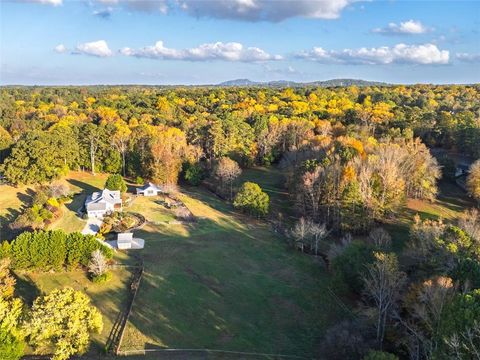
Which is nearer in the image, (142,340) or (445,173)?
(142,340)

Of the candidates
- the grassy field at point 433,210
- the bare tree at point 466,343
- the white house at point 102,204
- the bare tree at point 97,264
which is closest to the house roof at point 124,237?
the bare tree at point 97,264

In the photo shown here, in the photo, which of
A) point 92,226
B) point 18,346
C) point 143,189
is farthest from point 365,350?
point 143,189

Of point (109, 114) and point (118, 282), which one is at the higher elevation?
point (109, 114)

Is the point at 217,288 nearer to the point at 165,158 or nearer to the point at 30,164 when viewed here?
the point at 165,158

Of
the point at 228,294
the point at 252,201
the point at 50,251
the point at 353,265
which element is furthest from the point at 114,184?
the point at 353,265

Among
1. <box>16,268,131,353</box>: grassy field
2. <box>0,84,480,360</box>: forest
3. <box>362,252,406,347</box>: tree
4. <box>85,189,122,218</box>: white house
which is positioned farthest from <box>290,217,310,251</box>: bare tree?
<box>85,189,122,218</box>: white house

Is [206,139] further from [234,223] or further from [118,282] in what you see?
[118,282]

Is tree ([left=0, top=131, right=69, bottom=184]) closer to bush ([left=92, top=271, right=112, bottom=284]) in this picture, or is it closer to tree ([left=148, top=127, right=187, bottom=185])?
tree ([left=148, top=127, right=187, bottom=185])
